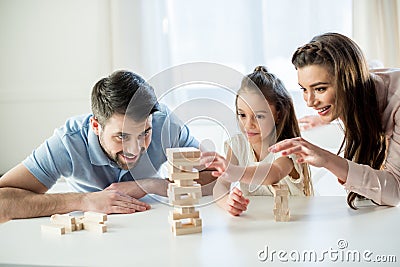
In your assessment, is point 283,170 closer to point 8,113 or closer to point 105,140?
point 105,140

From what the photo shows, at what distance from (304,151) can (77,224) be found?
55 centimetres

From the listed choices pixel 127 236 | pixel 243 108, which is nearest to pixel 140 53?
pixel 243 108

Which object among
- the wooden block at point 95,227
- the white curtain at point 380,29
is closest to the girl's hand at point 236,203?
the wooden block at point 95,227

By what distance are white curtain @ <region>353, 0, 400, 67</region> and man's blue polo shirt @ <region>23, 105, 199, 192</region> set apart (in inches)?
44.5

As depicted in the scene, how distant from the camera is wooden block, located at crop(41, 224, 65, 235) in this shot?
1.25 meters

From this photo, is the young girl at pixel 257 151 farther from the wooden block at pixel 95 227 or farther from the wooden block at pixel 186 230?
the wooden block at pixel 95 227

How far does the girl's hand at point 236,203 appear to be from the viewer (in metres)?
1.37

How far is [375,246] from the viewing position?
1.08m

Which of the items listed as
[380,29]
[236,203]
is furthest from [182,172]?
[380,29]

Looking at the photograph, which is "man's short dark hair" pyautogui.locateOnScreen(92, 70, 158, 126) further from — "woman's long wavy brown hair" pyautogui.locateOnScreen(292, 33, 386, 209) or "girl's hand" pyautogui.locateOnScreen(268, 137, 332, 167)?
"woman's long wavy brown hair" pyautogui.locateOnScreen(292, 33, 386, 209)

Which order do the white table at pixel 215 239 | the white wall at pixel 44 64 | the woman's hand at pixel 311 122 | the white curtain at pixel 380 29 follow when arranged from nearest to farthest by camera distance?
the white table at pixel 215 239 → the woman's hand at pixel 311 122 → the white curtain at pixel 380 29 → the white wall at pixel 44 64

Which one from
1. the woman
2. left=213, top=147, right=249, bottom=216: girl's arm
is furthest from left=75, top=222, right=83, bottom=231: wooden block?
the woman

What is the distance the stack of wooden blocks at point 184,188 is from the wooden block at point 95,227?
161 mm

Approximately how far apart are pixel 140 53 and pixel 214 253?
1805 millimetres
